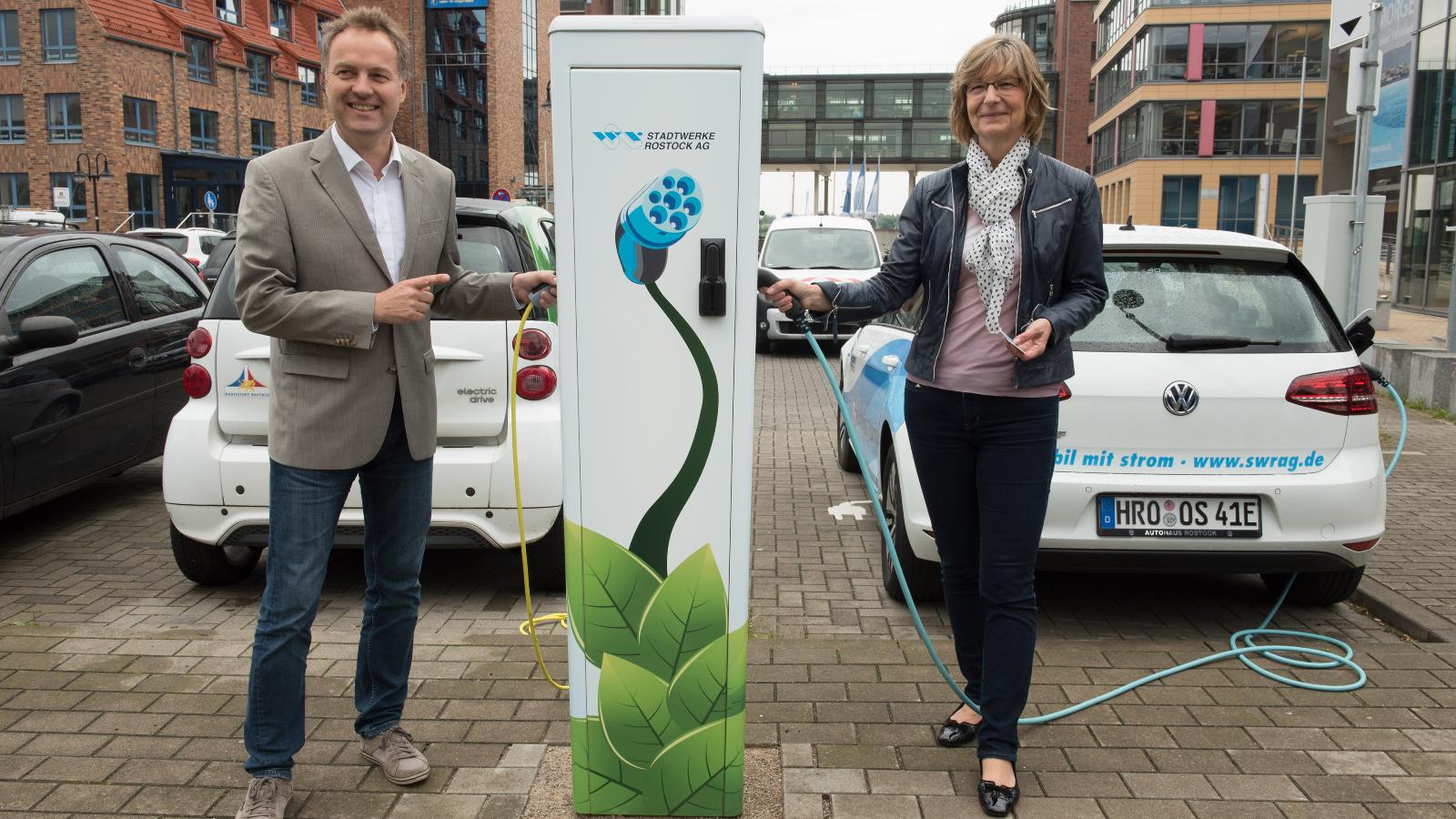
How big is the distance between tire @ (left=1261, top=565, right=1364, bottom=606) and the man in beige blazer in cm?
352

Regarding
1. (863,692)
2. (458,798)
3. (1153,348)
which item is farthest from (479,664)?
(1153,348)

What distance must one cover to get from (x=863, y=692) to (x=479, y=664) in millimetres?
1375

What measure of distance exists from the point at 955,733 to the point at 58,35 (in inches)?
1983

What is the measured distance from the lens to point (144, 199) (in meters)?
45.5

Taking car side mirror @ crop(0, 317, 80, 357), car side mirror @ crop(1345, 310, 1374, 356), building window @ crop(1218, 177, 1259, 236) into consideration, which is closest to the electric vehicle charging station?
car side mirror @ crop(1345, 310, 1374, 356)

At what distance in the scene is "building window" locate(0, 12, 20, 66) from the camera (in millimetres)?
44294

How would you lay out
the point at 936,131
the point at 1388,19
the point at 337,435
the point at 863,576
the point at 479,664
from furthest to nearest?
the point at 936,131, the point at 1388,19, the point at 863,576, the point at 479,664, the point at 337,435

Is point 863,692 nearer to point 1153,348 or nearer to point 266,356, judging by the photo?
point 1153,348

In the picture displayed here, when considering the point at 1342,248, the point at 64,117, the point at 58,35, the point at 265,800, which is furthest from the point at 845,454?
the point at 58,35

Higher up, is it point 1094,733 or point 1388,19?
point 1388,19

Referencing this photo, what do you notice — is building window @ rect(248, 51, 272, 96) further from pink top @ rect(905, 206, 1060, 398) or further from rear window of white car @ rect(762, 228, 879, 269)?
pink top @ rect(905, 206, 1060, 398)

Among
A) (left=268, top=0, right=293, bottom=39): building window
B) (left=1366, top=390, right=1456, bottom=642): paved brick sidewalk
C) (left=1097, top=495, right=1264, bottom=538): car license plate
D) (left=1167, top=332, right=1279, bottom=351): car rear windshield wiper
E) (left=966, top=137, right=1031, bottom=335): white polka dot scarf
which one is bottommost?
(left=1366, top=390, right=1456, bottom=642): paved brick sidewalk

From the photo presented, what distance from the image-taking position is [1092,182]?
10.1 feet

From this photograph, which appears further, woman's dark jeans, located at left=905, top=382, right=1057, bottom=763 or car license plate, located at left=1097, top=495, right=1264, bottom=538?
car license plate, located at left=1097, top=495, right=1264, bottom=538
